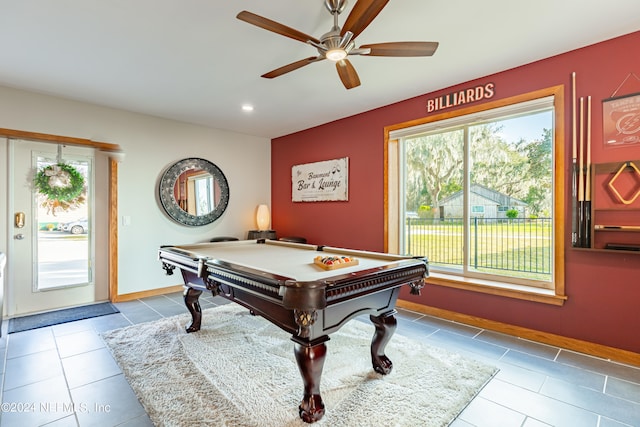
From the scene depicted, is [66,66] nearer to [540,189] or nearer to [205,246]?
[205,246]

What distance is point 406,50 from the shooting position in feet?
6.75

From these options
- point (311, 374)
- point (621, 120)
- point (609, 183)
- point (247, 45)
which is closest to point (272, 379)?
point (311, 374)

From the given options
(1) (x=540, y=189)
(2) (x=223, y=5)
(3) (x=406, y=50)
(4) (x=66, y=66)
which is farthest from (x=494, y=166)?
(4) (x=66, y=66)

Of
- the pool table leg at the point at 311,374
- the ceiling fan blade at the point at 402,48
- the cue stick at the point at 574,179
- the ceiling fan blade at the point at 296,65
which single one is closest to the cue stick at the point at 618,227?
the cue stick at the point at 574,179

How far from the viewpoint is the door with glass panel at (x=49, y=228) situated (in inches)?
139

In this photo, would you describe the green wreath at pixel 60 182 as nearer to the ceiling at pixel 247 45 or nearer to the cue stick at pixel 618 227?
the ceiling at pixel 247 45

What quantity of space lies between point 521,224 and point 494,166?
2.17ft

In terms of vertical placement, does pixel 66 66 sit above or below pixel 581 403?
above

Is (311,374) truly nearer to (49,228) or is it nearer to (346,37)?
(346,37)

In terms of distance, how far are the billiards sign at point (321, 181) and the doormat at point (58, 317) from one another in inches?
120

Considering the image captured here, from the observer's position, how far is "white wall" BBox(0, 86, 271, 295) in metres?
3.59

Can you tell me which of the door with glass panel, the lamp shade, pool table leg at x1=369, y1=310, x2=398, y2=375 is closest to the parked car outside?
the door with glass panel

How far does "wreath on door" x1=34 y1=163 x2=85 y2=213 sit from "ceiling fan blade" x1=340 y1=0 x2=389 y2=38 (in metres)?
3.86

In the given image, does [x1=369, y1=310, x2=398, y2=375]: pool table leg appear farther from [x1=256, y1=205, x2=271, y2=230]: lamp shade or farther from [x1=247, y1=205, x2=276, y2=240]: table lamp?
[x1=256, y1=205, x2=271, y2=230]: lamp shade
